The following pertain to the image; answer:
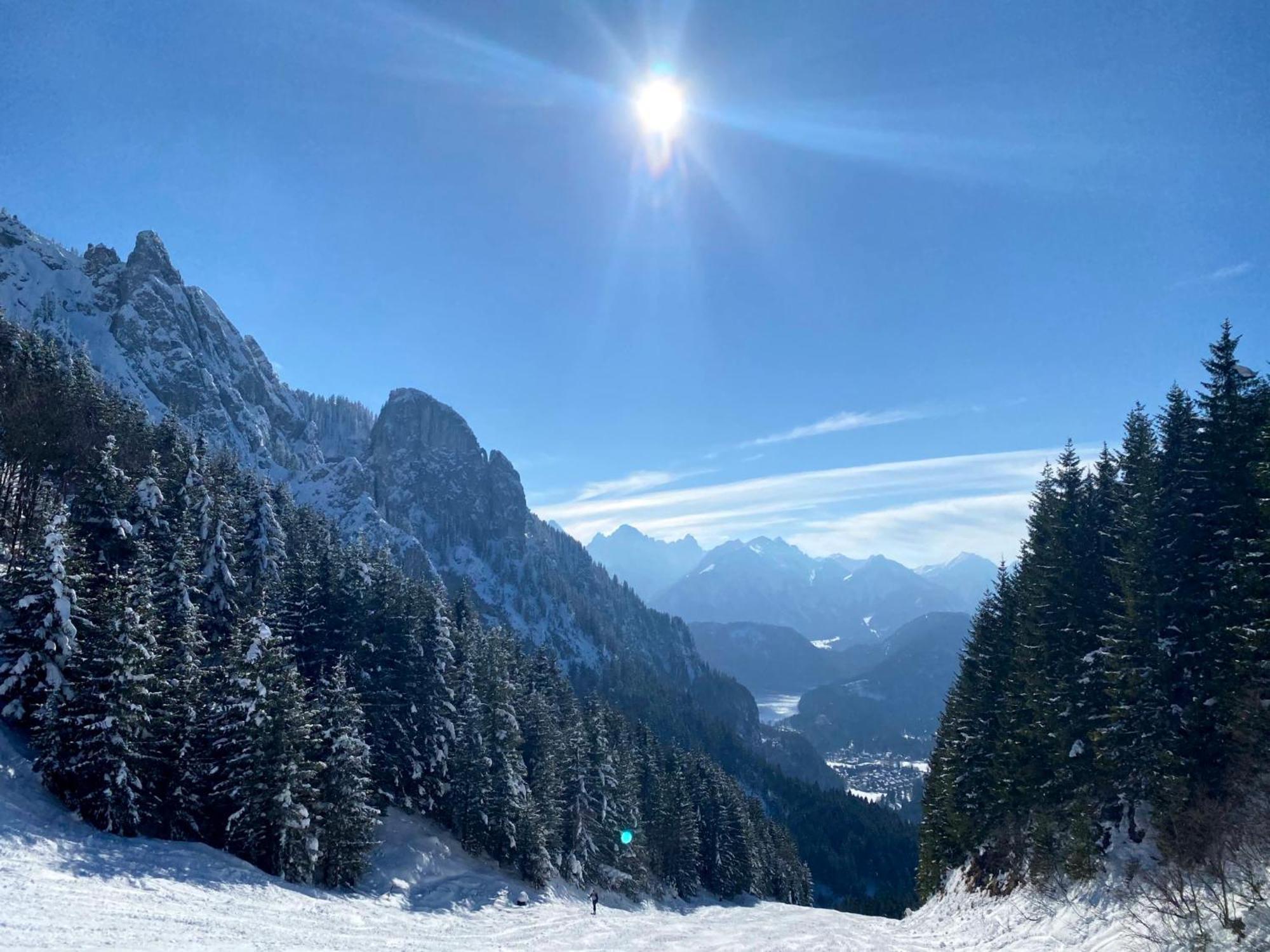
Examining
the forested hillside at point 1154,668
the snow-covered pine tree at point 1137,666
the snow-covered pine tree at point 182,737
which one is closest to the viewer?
the forested hillside at point 1154,668

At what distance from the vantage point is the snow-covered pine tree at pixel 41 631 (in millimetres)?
29000

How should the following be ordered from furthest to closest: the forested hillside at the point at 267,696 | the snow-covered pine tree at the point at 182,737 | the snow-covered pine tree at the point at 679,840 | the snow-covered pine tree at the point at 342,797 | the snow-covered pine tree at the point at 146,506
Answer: the snow-covered pine tree at the point at 679,840, the snow-covered pine tree at the point at 146,506, the snow-covered pine tree at the point at 342,797, the snow-covered pine tree at the point at 182,737, the forested hillside at the point at 267,696

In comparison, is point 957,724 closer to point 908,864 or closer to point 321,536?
point 321,536

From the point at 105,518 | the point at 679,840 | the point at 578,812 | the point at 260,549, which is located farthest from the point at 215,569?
the point at 679,840

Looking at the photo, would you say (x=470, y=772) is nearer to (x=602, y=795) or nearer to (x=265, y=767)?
(x=602, y=795)

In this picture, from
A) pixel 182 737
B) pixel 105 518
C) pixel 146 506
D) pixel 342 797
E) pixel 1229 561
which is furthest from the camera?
pixel 146 506

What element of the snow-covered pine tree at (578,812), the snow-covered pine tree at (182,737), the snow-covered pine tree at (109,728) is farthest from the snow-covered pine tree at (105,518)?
the snow-covered pine tree at (578,812)

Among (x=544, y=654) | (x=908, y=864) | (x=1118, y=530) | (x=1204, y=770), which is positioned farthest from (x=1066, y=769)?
(x=908, y=864)

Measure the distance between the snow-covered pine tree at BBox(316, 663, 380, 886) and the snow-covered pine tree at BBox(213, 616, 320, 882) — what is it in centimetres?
119

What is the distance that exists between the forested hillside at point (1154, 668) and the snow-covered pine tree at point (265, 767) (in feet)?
110

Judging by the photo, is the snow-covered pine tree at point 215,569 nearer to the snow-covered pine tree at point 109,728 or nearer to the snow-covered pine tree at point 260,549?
the snow-covered pine tree at point 260,549

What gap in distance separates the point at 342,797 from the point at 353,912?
250 inches

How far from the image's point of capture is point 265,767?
31.1 m

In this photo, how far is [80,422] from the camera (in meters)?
58.1
